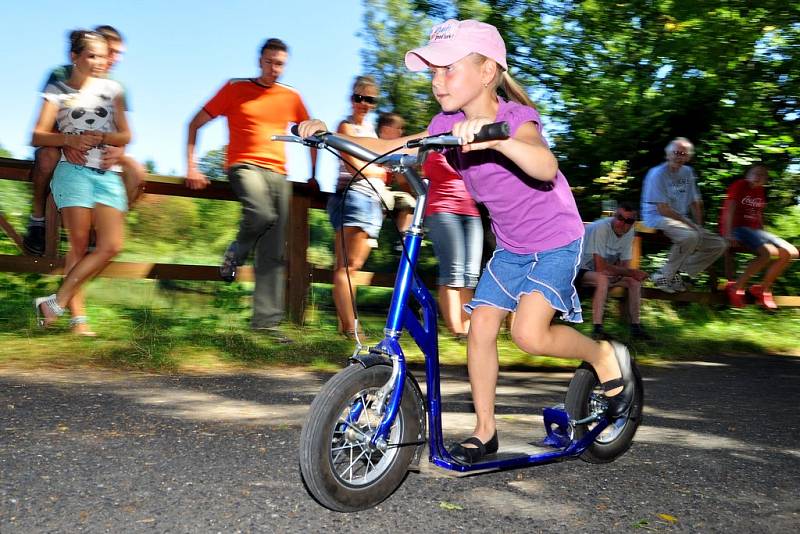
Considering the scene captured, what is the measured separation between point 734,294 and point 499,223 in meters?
7.92

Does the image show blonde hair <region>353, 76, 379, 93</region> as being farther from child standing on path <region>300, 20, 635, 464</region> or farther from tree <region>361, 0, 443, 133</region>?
tree <region>361, 0, 443, 133</region>

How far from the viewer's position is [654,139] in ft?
40.8

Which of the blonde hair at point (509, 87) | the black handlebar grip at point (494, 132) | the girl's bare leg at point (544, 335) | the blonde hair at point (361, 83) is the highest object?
the blonde hair at point (361, 83)

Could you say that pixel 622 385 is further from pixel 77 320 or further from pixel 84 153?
pixel 77 320

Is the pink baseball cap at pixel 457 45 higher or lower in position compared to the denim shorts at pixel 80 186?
higher

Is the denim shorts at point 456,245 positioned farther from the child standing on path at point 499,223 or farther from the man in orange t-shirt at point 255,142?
the child standing on path at point 499,223

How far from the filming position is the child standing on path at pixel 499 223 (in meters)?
3.58


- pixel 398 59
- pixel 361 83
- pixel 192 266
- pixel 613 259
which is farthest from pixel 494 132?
pixel 398 59

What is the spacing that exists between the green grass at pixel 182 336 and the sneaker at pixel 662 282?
1.11 metres

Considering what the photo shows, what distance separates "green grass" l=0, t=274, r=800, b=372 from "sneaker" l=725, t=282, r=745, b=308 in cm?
199

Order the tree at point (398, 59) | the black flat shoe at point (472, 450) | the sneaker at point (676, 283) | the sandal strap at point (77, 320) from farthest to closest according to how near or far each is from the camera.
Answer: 1. the tree at point (398, 59)
2. the sneaker at point (676, 283)
3. the sandal strap at point (77, 320)
4. the black flat shoe at point (472, 450)

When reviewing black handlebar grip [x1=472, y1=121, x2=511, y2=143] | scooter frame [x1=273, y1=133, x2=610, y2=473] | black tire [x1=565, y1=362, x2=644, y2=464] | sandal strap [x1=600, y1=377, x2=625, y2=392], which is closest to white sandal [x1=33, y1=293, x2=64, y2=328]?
scooter frame [x1=273, y1=133, x2=610, y2=473]

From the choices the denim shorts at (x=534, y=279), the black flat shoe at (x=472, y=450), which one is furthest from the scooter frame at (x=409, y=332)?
the denim shorts at (x=534, y=279)

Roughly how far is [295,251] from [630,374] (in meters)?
3.90
